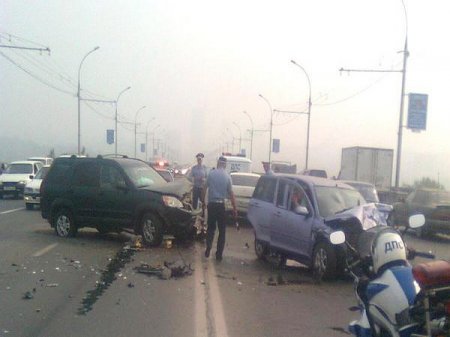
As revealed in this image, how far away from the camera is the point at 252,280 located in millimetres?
9906

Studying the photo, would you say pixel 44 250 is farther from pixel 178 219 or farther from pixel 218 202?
pixel 218 202

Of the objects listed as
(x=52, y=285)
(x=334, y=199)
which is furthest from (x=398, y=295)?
(x=334, y=199)

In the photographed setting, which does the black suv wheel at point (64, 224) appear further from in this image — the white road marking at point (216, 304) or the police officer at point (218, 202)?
the white road marking at point (216, 304)

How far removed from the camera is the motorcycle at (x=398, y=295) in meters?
3.66

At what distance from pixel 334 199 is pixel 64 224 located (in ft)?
23.4

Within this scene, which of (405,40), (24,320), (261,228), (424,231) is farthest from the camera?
(405,40)

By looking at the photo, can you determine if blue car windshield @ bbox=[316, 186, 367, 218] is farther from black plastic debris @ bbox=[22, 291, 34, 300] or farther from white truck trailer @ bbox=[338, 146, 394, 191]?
white truck trailer @ bbox=[338, 146, 394, 191]

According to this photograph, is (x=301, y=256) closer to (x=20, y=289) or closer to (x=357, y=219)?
(x=357, y=219)

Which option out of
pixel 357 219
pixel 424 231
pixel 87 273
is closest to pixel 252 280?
pixel 357 219

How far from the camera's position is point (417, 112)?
27.8 m

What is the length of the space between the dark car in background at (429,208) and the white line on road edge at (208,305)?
31.8ft

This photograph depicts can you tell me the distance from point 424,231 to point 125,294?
1391cm

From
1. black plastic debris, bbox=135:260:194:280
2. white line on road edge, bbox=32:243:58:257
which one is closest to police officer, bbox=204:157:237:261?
black plastic debris, bbox=135:260:194:280

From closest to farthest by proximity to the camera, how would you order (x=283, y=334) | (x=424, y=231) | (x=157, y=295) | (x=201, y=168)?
(x=283, y=334) → (x=157, y=295) → (x=201, y=168) → (x=424, y=231)
